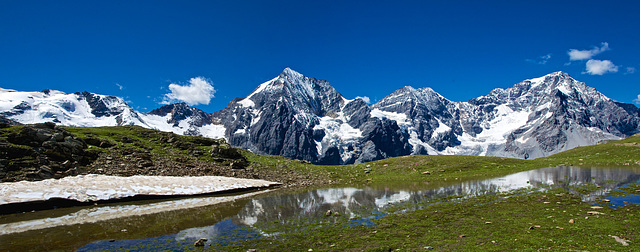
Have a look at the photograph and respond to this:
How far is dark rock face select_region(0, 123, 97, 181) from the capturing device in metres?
30.0

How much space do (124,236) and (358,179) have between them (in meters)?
36.8

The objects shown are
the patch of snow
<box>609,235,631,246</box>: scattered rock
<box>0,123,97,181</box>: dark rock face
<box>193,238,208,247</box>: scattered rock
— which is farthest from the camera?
<box>0,123,97,181</box>: dark rock face

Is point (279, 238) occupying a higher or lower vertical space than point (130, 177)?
lower

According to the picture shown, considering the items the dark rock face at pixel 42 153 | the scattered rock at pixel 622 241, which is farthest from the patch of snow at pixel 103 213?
the scattered rock at pixel 622 241

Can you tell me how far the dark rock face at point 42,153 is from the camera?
30047 millimetres

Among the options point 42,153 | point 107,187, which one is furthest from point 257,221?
point 42,153

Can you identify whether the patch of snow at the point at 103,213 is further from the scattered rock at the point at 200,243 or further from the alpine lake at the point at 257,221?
the scattered rock at the point at 200,243

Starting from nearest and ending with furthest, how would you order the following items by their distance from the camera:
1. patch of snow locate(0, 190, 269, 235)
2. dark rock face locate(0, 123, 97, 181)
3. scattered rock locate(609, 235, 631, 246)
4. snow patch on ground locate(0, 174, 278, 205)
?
scattered rock locate(609, 235, 631, 246) → patch of snow locate(0, 190, 269, 235) → snow patch on ground locate(0, 174, 278, 205) → dark rock face locate(0, 123, 97, 181)

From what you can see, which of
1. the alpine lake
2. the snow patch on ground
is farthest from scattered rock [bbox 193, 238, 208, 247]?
the snow patch on ground

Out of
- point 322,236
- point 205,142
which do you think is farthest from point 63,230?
point 205,142

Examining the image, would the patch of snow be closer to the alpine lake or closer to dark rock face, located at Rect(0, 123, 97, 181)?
the alpine lake

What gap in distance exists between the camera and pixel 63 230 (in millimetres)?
18375

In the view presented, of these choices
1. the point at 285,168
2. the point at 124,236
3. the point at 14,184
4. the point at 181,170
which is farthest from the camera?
the point at 285,168

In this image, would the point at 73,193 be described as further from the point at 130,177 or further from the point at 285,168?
the point at 285,168
